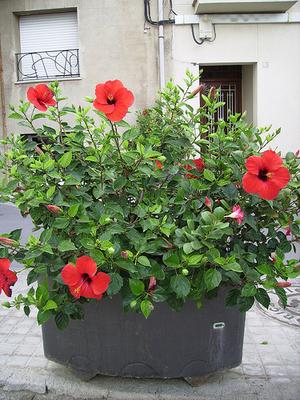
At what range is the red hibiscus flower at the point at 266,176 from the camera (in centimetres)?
214

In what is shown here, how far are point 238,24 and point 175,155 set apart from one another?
9.47 meters

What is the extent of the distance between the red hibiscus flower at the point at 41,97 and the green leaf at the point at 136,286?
1046mm

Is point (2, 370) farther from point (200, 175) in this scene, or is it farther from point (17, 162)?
point (200, 175)

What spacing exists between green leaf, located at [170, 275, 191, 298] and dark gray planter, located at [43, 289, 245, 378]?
0.50 metres

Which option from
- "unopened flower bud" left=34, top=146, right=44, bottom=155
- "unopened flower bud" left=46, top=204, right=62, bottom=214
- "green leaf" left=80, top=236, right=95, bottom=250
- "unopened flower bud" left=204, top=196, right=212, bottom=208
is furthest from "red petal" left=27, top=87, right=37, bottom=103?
"unopened flower bud" left=204, top=196, right=212, bottom=208

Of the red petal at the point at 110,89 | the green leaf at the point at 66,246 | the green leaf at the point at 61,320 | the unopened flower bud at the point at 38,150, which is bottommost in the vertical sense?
the green leaf at the point at 61,320

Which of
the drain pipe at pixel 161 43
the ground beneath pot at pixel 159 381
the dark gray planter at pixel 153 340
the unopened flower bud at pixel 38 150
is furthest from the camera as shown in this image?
the drain pipe at pixel 161 43

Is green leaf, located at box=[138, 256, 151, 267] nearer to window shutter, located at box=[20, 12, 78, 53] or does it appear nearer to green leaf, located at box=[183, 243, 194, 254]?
green leaf, located at box=[183, 243, 194, 254]

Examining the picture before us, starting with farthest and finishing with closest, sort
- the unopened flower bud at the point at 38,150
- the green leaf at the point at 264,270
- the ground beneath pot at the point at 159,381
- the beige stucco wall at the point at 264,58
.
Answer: the beige stucco wall at the point at 264,58 → the ground beneath pot at the point at 159,381 → the unopened flower bud at the point at 38,150 → the green leaf at the point at 264,270

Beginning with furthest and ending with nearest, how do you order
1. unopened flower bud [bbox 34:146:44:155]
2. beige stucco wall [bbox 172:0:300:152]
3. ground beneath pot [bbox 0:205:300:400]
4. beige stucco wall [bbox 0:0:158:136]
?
beige stucco wall [bbox 0:0:158:136] < beige stucco wall [bbox 172:0:300:152] < ground beneath pot [bbox 0:205:300:400] < unopened flower bud [bbox 34:146:44:155]

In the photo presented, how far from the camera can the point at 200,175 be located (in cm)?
264

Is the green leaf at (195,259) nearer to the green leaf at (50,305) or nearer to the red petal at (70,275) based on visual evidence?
the red petal at (70,275)

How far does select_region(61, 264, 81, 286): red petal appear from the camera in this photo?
211 cm

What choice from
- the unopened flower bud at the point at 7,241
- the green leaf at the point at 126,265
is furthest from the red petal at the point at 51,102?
the green leaf at the point at 126,265
